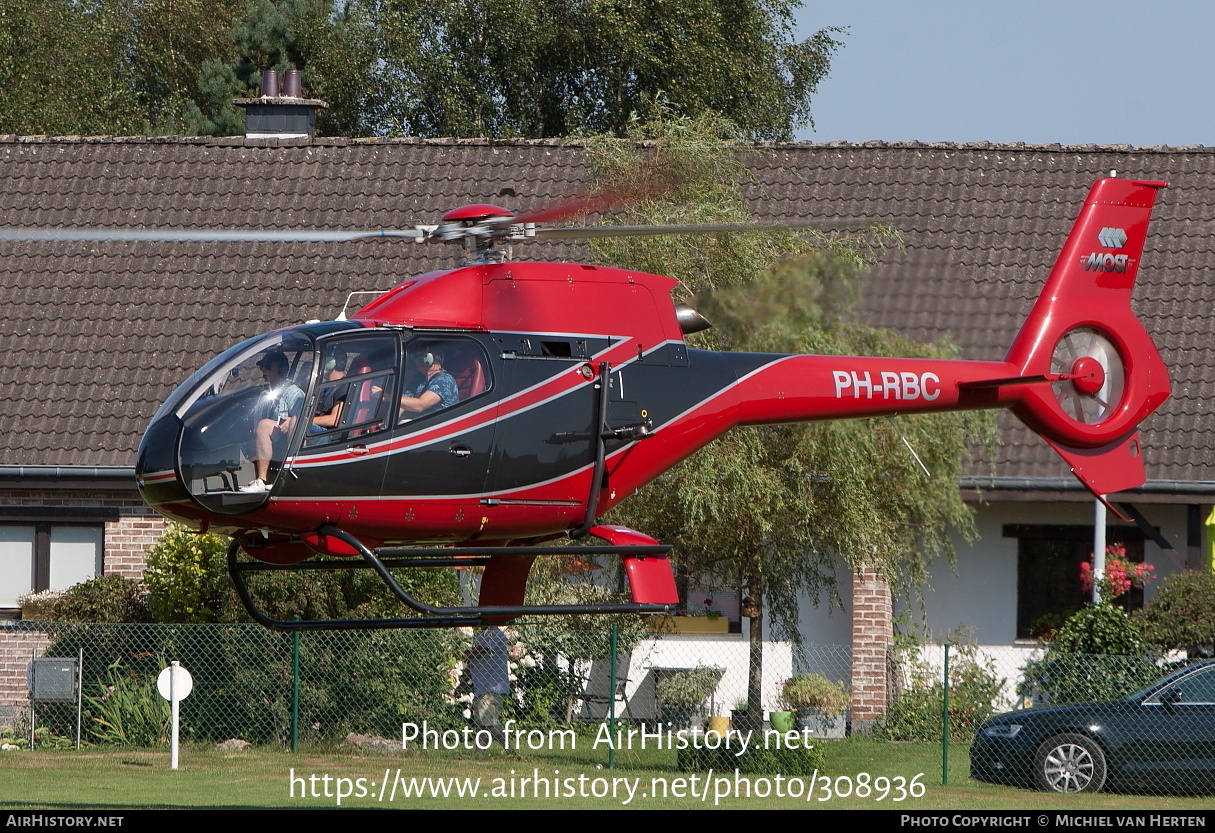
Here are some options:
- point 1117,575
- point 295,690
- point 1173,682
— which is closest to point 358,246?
point 295,690

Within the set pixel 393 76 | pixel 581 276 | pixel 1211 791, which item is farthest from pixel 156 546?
pixel 393 76

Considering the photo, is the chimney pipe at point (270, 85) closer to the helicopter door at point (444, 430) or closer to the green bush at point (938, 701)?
the green bush at point (938, 701)

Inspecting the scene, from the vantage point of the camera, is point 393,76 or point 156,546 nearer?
point 156,546

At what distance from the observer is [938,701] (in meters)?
18.2

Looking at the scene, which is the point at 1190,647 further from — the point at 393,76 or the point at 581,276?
the point at 393,76

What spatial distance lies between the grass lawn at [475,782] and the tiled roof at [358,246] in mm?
4339

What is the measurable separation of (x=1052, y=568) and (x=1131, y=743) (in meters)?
5.32

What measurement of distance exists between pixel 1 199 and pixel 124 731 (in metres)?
8.96

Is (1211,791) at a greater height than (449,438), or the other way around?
(449,438)

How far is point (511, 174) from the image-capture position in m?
22.7

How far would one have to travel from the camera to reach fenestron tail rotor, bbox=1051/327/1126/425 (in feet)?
38.0

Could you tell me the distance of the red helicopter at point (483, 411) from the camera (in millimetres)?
8914

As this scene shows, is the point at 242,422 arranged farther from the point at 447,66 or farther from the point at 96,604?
the point at 447,66

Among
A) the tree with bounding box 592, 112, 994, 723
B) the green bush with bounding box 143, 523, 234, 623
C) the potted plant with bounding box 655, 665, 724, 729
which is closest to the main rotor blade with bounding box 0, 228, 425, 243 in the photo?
the tree with bounding box 592, 112, 994, 723
